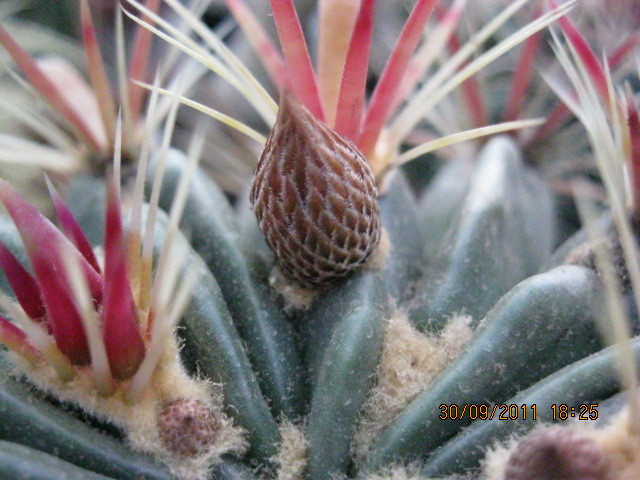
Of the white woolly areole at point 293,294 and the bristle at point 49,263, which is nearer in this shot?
the bristle at point 49,263

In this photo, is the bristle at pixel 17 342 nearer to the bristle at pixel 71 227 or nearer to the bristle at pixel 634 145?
the bristle at pixel 71 227

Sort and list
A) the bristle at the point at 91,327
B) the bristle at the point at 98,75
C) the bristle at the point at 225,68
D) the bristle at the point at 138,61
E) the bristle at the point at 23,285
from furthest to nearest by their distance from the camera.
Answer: the bristle at the point at 138,61 → the bristle at the point at 98,75 → the bristle at the point at 225,68 → the bristle at the point at 23,285 → the bristle at the point at 91,327

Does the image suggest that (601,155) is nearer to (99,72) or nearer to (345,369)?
(345,369)

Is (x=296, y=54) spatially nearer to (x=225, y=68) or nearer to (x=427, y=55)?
(x=225, y=68)

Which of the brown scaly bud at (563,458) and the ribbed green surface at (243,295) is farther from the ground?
the ribbed green surface at (243,295)

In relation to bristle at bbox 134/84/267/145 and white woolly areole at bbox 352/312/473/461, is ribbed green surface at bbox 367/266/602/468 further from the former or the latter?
bristle at bbox 134/84/267/145

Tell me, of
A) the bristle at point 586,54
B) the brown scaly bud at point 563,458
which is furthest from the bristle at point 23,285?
the bristle at point 586,54

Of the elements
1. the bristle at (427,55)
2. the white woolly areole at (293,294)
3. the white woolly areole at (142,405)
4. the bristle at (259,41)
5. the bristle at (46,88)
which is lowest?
the white woolly areole at (142,405)

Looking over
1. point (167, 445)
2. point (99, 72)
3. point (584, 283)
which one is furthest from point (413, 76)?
point (167, 445)
